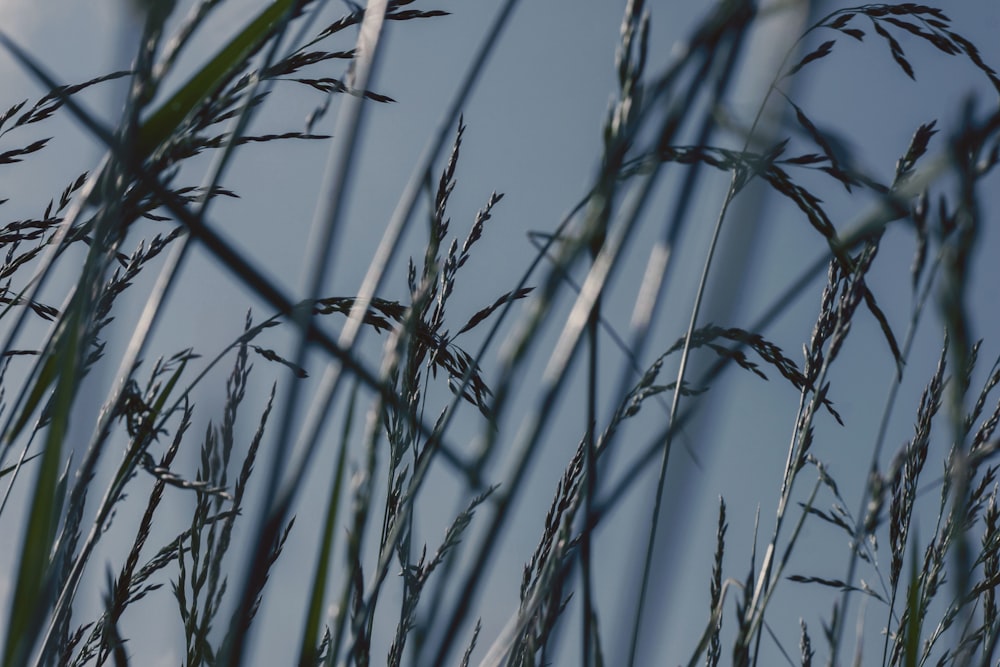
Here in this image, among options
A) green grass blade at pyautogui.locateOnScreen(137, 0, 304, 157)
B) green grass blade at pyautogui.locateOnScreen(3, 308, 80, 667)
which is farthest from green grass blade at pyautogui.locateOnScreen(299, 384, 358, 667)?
green grass blade at pyautogui.locateOnScreen(137, 0, 304, 157)

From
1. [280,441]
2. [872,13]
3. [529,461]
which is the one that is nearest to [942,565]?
[872,13]

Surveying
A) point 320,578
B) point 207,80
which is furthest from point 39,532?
point 207,80

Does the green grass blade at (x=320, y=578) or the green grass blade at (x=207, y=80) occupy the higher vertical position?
the green grass blade at (x=207, y=80)

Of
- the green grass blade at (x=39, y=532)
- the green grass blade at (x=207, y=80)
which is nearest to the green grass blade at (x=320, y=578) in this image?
the green grass blade at (x=39, y=532)

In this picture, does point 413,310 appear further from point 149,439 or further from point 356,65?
point 149,439

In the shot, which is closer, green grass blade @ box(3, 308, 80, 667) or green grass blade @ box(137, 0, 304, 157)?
green grass blade @ box(3, 308, 80, 667)

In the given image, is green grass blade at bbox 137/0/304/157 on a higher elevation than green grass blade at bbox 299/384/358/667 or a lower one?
higher

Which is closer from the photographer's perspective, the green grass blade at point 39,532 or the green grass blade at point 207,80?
the green grass blade at point 39,532

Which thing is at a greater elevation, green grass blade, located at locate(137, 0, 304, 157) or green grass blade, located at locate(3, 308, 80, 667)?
green grass blade, located at locate(137, 0, 304, 157)

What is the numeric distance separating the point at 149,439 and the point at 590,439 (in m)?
0.48

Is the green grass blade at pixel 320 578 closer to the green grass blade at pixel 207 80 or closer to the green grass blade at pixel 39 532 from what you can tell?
the green grass blade at pixel 39 532

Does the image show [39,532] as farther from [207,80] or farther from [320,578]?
[207,80]

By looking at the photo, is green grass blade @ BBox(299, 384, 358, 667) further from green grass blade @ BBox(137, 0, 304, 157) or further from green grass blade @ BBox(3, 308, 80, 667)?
green grass blade @ BBox(137, 0, 304, 157)

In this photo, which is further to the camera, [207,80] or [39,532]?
[207,80]
